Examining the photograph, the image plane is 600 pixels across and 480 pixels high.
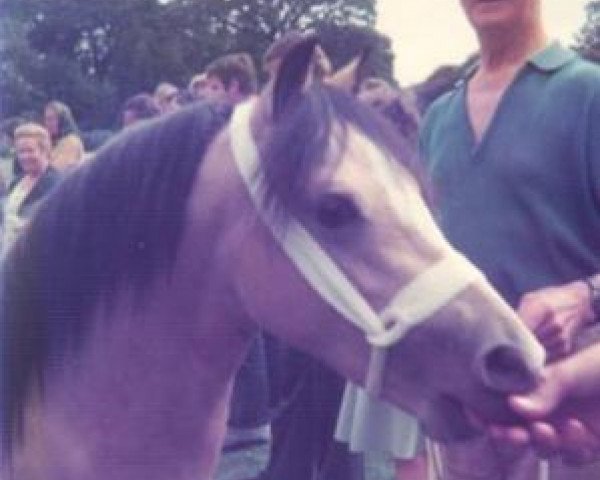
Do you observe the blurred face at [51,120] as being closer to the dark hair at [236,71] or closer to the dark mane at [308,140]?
the dark hair at [236,71]

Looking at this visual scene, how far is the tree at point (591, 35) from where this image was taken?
4.54ft

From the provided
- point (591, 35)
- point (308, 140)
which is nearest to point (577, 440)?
point (308, 140)

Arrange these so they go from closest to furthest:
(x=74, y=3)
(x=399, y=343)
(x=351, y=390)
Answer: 1. (x=399, y=343)
2. (x=74, y=3)
3. (x=351, y=390)

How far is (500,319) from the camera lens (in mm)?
957

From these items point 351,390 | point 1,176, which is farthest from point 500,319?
point 1,176

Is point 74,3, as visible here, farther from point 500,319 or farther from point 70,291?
point 500,319

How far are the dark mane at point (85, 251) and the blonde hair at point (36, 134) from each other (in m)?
1.47

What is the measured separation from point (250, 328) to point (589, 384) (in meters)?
0.38

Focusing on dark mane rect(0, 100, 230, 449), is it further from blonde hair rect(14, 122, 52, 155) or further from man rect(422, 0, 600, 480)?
blonde hair rect(14, 122, 52, 155)

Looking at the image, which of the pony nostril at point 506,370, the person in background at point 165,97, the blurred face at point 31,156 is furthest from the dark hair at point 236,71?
the pony nostril at point 506,370

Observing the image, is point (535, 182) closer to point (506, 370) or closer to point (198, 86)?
point (506, 370)

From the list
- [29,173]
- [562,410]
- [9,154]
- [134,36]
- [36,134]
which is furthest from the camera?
[9,154]

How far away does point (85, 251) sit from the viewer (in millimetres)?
1048

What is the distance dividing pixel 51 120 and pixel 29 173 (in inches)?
5.8
